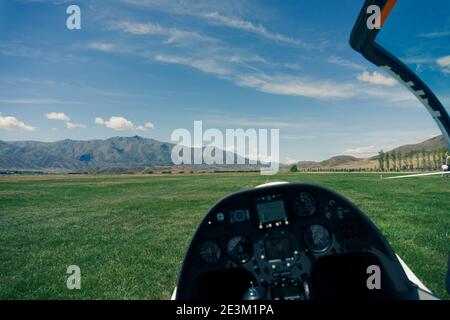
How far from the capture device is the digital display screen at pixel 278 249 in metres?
2.77

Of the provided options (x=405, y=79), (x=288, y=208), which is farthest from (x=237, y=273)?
(x=405, y=79)

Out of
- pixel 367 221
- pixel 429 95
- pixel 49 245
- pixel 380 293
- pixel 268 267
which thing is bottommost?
pixel 49 245

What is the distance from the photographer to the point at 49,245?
8617 millimetres

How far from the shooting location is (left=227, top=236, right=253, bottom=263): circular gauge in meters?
2.77

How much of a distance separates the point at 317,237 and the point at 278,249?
365 mm

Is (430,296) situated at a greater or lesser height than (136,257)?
greater

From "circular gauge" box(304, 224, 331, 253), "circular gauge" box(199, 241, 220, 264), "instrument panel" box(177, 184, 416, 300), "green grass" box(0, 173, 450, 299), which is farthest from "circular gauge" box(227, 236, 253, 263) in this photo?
"green grass" box(0, 173, 450, 299)

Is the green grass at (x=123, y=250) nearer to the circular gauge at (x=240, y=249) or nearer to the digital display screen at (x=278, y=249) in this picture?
the digital display screen at (x=278, y=249)

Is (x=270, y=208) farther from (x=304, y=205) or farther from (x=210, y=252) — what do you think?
(x=210, y=252)

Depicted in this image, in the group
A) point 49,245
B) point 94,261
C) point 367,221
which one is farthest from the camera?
point 49,245

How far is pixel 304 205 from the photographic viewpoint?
9.51ft

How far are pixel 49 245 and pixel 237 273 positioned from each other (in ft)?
24.7

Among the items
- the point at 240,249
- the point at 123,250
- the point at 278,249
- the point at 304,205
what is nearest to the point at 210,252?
the point at 240,249
